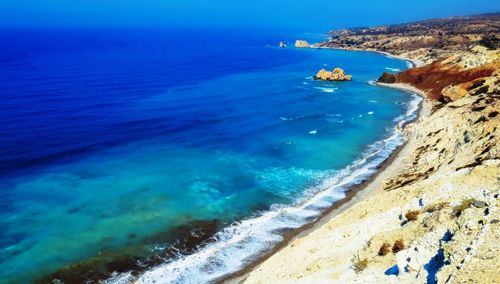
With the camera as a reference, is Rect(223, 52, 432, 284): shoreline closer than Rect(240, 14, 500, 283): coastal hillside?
No

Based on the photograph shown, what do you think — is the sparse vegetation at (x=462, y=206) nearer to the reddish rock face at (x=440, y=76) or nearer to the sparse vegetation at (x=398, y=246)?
the sparse vegetation at (x=398, y=246)

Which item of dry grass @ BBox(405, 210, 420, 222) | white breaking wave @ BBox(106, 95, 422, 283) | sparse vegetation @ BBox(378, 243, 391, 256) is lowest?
white breaking wave @ BBox(106, 95, 422, 283)

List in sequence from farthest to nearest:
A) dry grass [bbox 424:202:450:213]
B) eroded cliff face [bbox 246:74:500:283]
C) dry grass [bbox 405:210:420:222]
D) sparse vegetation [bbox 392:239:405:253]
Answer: dry grass [bbox 405:210:420:222]
dry grass [bbox 424:202:450:213]
sparse vegetation [bbox 392:239:405:253]
eroded cliff face [bbox 246:74:500:283]

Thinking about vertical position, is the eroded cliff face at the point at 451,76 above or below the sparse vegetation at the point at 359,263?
above

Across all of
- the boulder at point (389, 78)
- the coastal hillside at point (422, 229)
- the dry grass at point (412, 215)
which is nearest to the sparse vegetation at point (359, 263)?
the coastal hillside at point (422, 229)

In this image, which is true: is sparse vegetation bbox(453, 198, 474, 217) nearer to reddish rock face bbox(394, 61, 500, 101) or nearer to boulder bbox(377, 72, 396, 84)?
reddish rock face bbox(394, 61, 500, 101)

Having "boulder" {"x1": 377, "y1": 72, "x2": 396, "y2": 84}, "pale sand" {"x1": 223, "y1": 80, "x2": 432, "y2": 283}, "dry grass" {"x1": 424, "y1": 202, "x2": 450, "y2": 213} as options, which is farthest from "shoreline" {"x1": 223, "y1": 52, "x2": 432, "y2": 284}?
"boulder" {"x1": 377, "y1": 72, "x2": 396, "y2": 84}

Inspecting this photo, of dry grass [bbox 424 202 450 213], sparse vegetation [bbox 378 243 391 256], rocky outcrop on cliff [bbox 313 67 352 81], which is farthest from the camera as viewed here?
rocky outcrop on cliff [bbox 313 67 352 81]

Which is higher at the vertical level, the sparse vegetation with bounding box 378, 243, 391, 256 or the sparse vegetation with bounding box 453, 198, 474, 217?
the sparse vegetation with bounding box 453, 198, 474, 217
